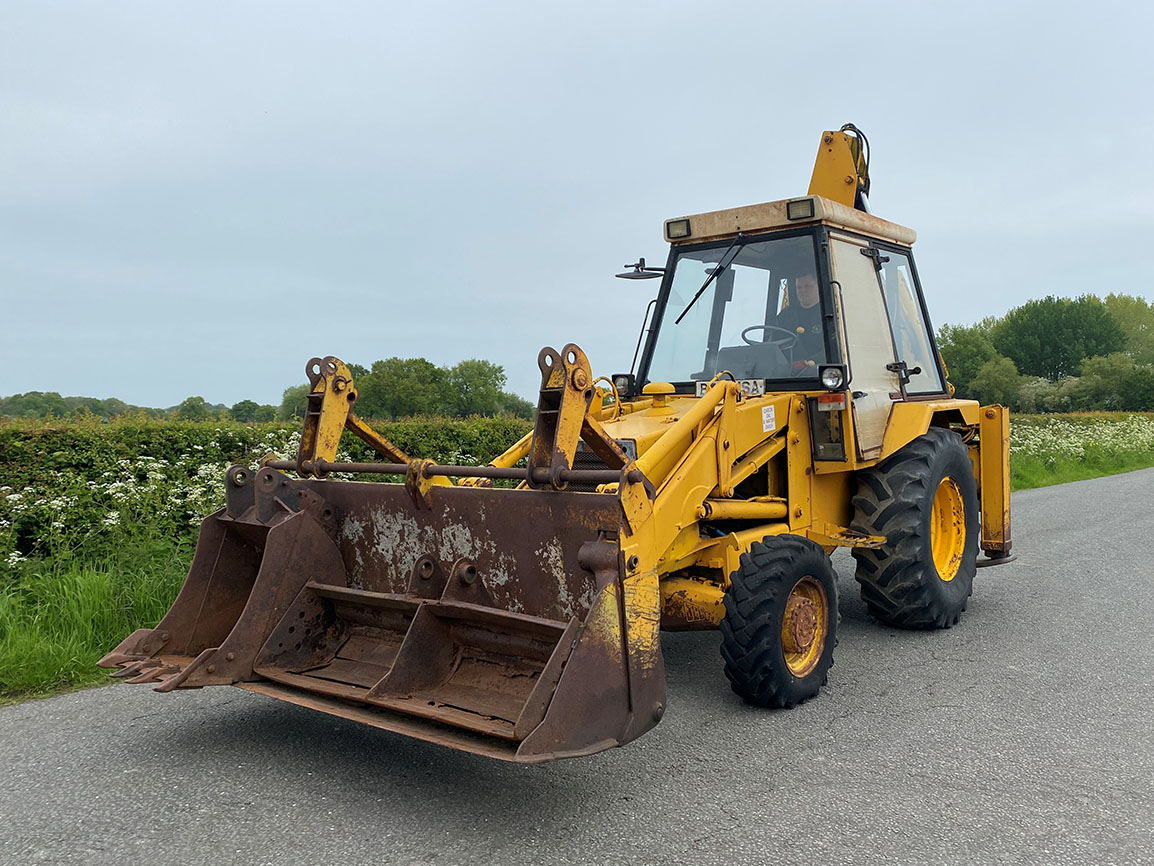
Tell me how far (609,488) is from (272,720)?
2.05 metres

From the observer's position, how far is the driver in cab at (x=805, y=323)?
572cm

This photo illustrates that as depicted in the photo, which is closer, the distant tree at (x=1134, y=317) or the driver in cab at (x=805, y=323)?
the driver in cab at (x=805, y=323)

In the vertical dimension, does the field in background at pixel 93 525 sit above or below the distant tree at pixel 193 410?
below

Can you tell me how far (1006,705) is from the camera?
477 centimetres

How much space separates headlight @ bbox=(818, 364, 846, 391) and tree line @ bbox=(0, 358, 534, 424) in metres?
4.24

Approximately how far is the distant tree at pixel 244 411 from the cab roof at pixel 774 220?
495 centimetres

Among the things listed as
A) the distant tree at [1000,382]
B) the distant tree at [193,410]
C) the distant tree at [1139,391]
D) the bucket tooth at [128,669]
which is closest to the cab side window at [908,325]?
the bucket tooth at [128,669]

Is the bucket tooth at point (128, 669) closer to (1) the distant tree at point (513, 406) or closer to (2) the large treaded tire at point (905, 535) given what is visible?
(2) the large treaded tire at point (905, 535)

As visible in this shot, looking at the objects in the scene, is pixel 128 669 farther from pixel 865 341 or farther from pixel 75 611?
pixel 865 341

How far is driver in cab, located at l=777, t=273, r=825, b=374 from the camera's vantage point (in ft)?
18.8

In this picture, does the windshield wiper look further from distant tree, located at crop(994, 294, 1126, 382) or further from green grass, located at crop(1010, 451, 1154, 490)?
distant tree, located at crop(994, 294, 1126, 382)

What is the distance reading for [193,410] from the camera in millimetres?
9055

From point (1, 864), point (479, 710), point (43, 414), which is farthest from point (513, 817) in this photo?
point (43, 414)

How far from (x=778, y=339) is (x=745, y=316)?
1.01 ft
